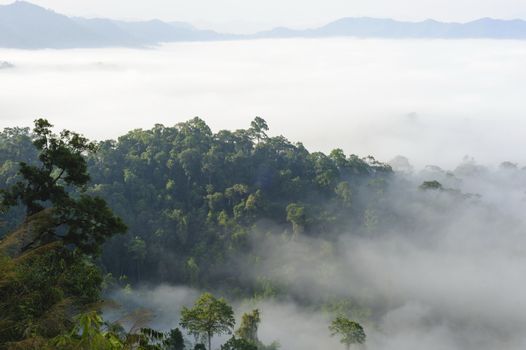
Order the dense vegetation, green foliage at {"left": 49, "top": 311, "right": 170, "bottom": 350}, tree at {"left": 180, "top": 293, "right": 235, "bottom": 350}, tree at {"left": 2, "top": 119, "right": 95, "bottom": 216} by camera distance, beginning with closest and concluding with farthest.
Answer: green foliage at {"left": 49, "top": 311, "right": 170, "bottom": 350} → tree at {"left": 2, "top": 119, "right": 95, "bottom": 216} → tree at {"left": 180, "top": 293, "right": 235, "bottom": 350} → the dense vegetation

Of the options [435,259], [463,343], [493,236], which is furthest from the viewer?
[493,236]

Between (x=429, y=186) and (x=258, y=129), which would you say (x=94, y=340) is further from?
(x=429, y=186)

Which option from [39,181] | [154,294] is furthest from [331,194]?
[39,181]

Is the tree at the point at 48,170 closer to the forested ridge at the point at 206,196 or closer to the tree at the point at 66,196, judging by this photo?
the tree at the point at 66,196

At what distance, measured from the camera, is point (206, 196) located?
59.3 meters

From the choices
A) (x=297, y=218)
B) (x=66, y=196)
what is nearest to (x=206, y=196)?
(x=297, y=218)

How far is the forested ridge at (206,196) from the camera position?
53.9m

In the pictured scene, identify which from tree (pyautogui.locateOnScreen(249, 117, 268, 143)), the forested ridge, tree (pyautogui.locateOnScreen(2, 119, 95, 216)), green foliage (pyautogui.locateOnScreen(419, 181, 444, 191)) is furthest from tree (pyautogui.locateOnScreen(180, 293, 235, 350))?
green foliage (pyautogui.locateOnScreen(419, 181, 444, 191))

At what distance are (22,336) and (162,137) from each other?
5524 centimetres

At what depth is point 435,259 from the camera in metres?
65.0

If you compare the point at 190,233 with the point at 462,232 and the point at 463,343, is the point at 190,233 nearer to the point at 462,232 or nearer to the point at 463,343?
the point at 463,343

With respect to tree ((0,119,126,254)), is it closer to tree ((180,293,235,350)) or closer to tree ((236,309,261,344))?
tree ((180,293,235,350))

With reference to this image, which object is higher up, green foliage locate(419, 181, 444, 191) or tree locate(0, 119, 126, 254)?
tree locate(0, 119, 126, 254)

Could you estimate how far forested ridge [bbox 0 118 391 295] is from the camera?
5388cm
